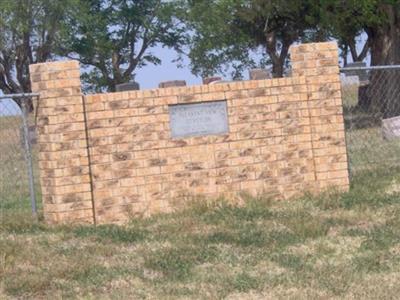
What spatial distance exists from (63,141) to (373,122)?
12258mm

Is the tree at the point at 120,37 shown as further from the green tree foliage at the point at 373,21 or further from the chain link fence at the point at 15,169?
the chain link fence at the point at 15,169

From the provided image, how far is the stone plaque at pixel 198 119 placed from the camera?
1105 cm

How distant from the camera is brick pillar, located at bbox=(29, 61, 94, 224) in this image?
10539 millimetres

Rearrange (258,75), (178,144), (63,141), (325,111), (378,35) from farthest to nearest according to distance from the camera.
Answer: (378,35) → (258,75) → (325,111) → (178,144) → (63,141)

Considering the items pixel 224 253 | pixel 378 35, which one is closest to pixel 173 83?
pixel 224 253

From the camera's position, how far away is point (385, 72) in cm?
2697

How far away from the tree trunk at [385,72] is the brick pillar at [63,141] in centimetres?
1319

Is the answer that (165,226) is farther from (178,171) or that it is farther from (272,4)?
(272,4)

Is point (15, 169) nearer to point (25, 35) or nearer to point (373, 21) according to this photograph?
point (373, 21)

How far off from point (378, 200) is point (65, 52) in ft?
102

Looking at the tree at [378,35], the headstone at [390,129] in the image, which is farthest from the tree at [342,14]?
the headstone at [390,129]

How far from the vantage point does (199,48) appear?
42.3 metres

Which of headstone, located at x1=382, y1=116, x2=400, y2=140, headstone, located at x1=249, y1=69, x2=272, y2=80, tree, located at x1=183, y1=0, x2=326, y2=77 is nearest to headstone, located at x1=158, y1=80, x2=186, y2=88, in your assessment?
headstone, located at x1=249, y1=69, x2=272, y2=80

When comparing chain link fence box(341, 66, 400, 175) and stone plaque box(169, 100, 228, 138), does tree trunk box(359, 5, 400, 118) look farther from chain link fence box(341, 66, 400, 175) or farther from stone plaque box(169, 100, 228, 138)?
stone plaque box(169, 100, 228, 138)
